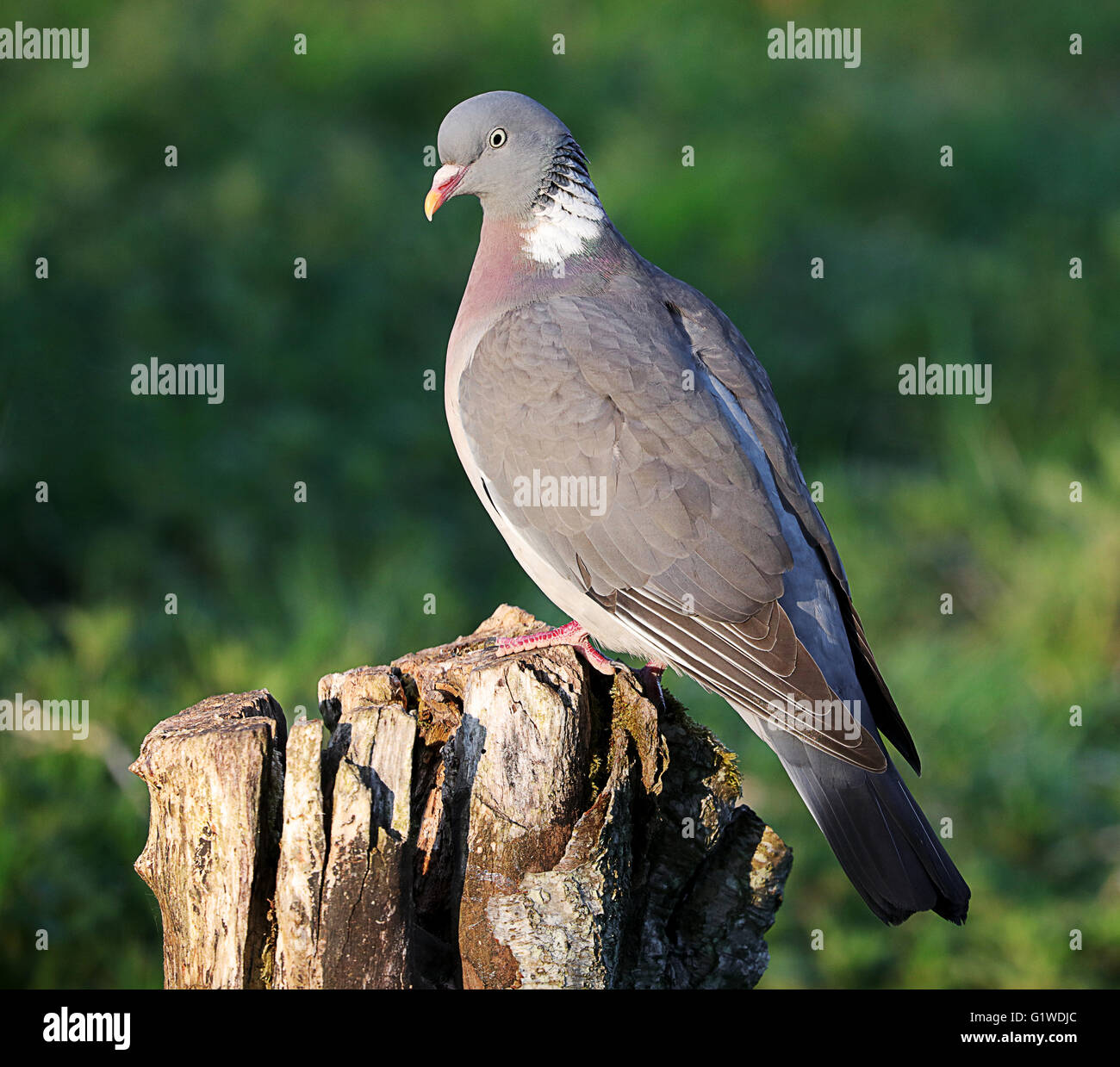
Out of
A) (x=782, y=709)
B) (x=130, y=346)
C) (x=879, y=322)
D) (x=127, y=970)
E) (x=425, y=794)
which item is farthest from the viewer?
(x=879, y=322)

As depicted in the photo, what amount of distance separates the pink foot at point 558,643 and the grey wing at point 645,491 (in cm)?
12

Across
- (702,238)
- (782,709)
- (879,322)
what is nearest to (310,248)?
(702,238)

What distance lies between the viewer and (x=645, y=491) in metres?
3.24

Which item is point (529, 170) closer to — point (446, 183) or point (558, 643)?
point (446, 183)

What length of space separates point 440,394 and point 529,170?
3.65 metres

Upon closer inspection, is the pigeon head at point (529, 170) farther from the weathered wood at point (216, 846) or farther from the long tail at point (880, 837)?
the weathered wood at point (216, 846)

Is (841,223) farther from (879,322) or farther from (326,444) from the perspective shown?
(326,444)

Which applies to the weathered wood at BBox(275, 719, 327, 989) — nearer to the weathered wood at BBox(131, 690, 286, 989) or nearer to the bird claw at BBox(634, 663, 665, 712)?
the weathered wood at BBox(131, 690, 286, 989)

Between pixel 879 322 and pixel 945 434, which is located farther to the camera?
pixel 879 322

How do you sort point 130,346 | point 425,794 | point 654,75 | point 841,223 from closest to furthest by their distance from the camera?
1. point 425,794
2. point 130,346
3. point 841,223
4. point 654,75

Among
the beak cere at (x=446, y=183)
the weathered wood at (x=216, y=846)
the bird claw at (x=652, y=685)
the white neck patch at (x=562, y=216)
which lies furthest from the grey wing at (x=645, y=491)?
the weathered wood at (x=216, y=846)

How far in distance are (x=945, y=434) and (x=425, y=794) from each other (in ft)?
17.9

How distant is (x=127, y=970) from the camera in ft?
13.2

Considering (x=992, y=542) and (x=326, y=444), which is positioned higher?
(x=326, y=444)
